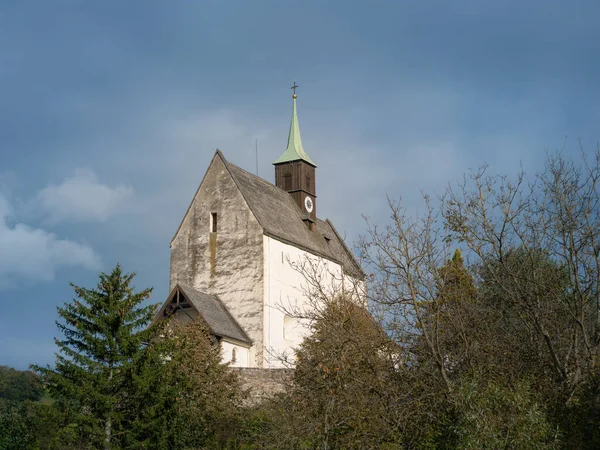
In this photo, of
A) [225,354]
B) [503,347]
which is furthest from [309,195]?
[503,347]

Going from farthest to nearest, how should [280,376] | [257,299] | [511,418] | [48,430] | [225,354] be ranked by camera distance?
[257,299], [225,354], [280,376], [48,430], [511,418]

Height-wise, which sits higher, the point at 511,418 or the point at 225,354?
the point at 225,354

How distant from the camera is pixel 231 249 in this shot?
132ft

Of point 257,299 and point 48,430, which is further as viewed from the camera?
point 257,299

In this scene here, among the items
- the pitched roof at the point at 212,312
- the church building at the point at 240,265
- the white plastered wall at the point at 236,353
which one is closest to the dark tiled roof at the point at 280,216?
the church building at the point at 240,265

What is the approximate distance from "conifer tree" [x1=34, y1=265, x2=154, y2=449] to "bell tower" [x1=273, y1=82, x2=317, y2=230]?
2157cm

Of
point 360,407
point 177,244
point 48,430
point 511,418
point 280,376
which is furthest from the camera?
point 177,244

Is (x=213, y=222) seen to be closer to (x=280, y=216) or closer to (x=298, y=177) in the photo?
(x=280, y=216)

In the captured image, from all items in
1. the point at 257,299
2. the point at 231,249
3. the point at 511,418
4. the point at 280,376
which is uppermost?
the point at 231,249

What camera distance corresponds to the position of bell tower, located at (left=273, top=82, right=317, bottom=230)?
4781 cm

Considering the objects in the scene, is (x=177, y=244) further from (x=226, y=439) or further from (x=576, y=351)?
(x=576, y=351)

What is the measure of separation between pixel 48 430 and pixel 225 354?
11707 millimetres

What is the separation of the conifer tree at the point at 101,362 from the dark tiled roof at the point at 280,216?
13.9m

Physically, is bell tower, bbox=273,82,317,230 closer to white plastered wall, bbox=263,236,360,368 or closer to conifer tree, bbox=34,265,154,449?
white plastered wall, bbox=263,236,360,368
